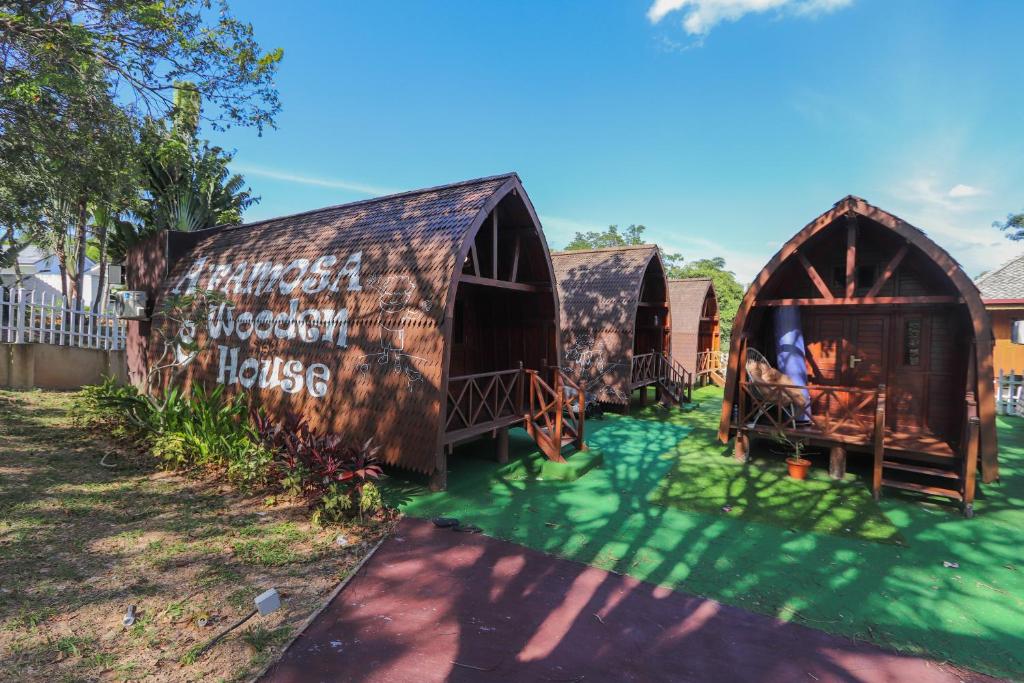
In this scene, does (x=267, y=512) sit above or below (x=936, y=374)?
below

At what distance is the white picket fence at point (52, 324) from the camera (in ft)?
35.8

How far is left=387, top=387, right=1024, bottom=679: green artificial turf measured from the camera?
14.2ft

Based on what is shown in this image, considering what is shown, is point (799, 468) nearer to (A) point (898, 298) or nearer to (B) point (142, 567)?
(A) point (898, 298)

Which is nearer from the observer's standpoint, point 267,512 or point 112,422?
point 267,512

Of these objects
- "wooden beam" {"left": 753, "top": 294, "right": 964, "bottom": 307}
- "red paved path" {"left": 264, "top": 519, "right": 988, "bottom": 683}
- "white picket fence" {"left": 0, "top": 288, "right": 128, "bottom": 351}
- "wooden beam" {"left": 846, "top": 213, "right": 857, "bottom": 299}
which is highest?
"wooden beam" {"left": 846, "top": 213, "right": 857, "bottom": 299}

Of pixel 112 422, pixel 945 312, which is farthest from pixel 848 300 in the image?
pixel 112 422

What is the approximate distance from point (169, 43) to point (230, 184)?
15.1 m

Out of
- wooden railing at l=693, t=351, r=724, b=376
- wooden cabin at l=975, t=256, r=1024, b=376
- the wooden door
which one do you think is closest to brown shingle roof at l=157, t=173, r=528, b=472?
the wooden door

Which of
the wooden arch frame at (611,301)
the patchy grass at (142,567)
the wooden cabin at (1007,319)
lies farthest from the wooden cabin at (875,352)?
the wooden cabin at (1007,319)

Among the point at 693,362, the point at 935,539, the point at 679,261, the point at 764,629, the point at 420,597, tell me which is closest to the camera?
the point at 764,629

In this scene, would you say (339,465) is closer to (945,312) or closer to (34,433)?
(34,433)

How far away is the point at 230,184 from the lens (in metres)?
22.2

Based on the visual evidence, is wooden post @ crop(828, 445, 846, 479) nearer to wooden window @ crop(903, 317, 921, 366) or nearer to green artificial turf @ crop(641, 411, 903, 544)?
green artificial turf @ crop(641, 411, 903, 544)

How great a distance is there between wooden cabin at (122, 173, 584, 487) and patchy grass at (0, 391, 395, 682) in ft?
5.64
